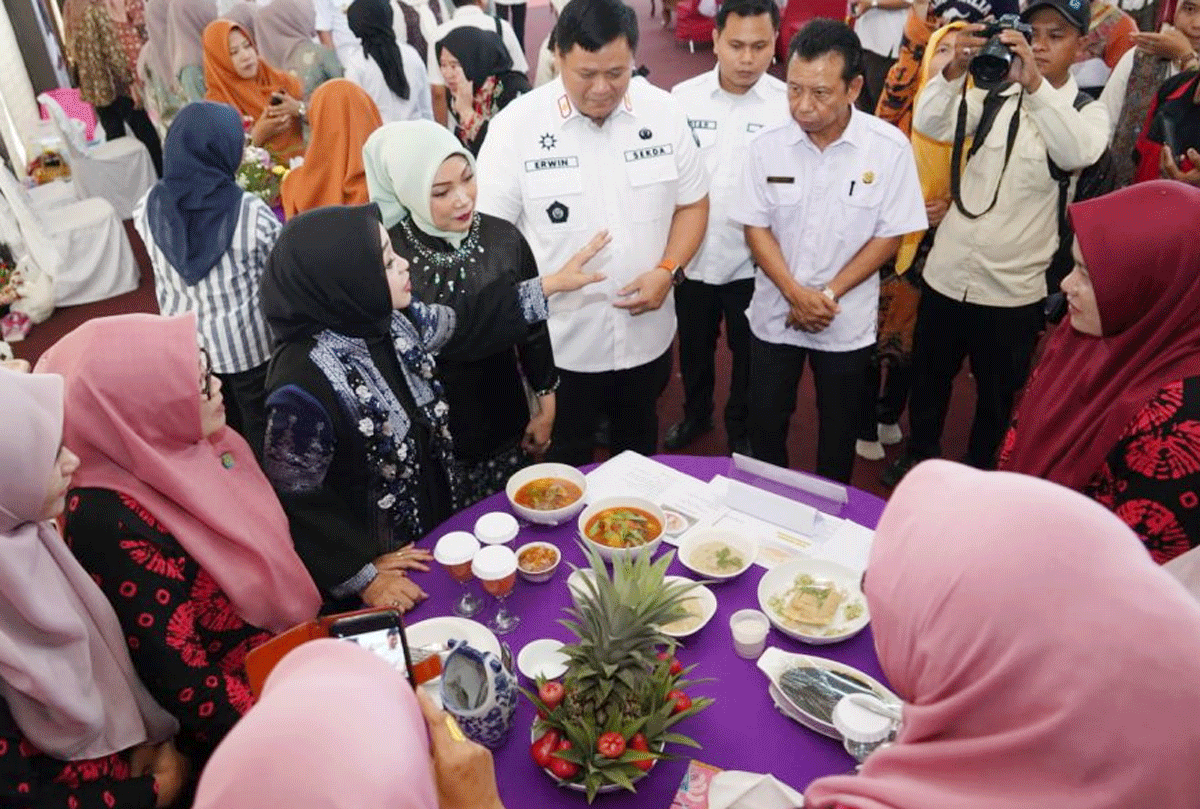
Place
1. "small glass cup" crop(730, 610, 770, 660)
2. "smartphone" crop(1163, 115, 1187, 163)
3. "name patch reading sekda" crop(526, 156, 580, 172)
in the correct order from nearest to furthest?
"small glass cup" crop(730, 610, 770, 660)
"name patch reading sekda" crop(526, 156, 580, 172)
"smartphone" crop(1163, 115, 1187, 163)

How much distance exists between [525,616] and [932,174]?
2.22 metres

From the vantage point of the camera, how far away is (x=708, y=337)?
372 centimetres

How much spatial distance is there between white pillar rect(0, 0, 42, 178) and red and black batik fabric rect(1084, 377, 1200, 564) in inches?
263

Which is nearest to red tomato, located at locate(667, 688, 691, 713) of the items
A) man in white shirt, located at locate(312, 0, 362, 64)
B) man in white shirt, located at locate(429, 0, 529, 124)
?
man in white shirt, located at locate(429, 0, 529, 124)

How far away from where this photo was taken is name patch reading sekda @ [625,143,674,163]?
2832mm

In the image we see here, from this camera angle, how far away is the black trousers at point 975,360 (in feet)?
10.3

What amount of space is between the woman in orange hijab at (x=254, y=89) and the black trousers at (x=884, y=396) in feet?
9.19

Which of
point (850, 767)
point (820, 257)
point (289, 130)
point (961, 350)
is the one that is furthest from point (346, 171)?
point (850, 767)

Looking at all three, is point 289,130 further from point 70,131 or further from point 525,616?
point 525,616

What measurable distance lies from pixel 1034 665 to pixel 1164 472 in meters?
0.95

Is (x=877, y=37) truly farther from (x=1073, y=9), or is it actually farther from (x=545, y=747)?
(x=545, y=747)

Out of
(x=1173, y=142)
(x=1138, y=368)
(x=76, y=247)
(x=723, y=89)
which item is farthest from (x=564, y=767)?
(x=76, y=247)

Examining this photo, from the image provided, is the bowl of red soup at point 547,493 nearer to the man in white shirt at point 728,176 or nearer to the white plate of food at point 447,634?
the white plate of food at point 447,634

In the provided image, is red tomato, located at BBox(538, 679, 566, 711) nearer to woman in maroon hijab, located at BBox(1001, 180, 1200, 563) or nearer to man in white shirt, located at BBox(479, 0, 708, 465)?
woman in maroon hijab, located at BBox(1001, 180, 1200, 563)
